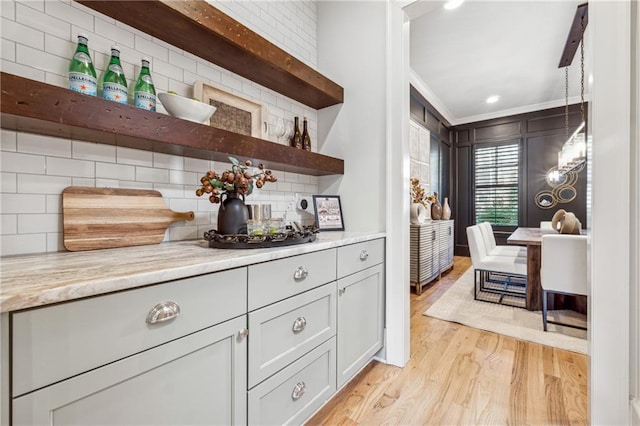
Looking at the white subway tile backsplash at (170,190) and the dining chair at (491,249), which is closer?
the white subway tile backsplash at (170,190)

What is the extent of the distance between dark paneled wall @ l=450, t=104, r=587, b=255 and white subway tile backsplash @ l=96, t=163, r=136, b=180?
605cm

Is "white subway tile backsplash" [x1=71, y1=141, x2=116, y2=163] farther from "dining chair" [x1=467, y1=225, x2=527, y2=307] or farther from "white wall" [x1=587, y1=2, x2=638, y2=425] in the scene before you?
"dining chair" [x1=467, y1=225, x2=527, y2=307]

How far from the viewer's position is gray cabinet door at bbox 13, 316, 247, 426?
64 cm

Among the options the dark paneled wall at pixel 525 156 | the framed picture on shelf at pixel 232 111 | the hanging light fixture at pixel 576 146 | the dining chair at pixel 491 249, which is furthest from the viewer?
the dark paneled wall at pixel 525 156

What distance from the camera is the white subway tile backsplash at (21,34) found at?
985mm

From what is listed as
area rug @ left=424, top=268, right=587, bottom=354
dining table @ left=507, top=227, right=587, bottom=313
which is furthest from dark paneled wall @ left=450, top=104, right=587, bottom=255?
area rug @ left=424, top=268, right=587, bottom=354

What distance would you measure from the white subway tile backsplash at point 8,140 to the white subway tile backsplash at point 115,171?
0.80 ft

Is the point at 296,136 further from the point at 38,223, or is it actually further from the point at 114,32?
the point at 38,223

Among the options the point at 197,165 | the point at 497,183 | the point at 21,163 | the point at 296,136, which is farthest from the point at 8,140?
the point at 497,183

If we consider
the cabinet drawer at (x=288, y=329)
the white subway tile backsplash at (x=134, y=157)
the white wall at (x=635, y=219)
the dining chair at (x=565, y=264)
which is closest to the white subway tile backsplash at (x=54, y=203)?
the white subway tile backsplash at (x=134, y=157)

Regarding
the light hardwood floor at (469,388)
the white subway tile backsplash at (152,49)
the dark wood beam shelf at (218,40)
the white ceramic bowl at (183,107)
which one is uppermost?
the dark wood beam shelf at (218,40)

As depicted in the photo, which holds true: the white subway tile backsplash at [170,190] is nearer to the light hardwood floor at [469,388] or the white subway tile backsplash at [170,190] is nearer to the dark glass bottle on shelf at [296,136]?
the dark glass bottle on shelf at [296,136]

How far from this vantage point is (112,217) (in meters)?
1.19

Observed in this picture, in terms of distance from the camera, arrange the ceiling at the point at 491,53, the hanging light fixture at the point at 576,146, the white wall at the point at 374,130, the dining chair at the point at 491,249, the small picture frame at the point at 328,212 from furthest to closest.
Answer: the dining chair at the point at 491,249, the hanging light fixture at the point at 576,146, the ceiling at the point at 491,53, the small picture frame at the point at 328,212, the white wall at the point at 374,130
